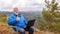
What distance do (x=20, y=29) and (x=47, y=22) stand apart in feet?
20.0

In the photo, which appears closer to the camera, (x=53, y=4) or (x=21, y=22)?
(x=21, y=22)

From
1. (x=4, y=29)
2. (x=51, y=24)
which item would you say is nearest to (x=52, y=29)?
(x=51, y=24)

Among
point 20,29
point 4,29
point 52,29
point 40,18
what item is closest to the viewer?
point 20,29

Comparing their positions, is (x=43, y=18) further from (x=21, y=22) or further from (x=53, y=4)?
(x=21, y=22)

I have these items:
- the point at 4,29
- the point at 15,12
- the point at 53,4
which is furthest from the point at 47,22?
the point at 15,12

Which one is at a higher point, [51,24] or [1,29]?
[1,29]

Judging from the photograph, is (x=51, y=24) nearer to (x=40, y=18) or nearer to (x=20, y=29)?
(x=40, y=18)

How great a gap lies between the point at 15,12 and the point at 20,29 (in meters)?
0.50

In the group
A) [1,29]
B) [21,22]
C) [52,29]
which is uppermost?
[21,22]

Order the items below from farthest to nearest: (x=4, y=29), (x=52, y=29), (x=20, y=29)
→ (x=52, y=29)
(x=4, y=29)
(x=20, y=29)

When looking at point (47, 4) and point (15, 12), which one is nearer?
point (15, 12)

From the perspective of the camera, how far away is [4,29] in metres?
6.36

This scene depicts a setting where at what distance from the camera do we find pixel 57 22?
11094 millimetres

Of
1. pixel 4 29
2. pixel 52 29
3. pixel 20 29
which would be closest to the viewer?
pixel 20 29
